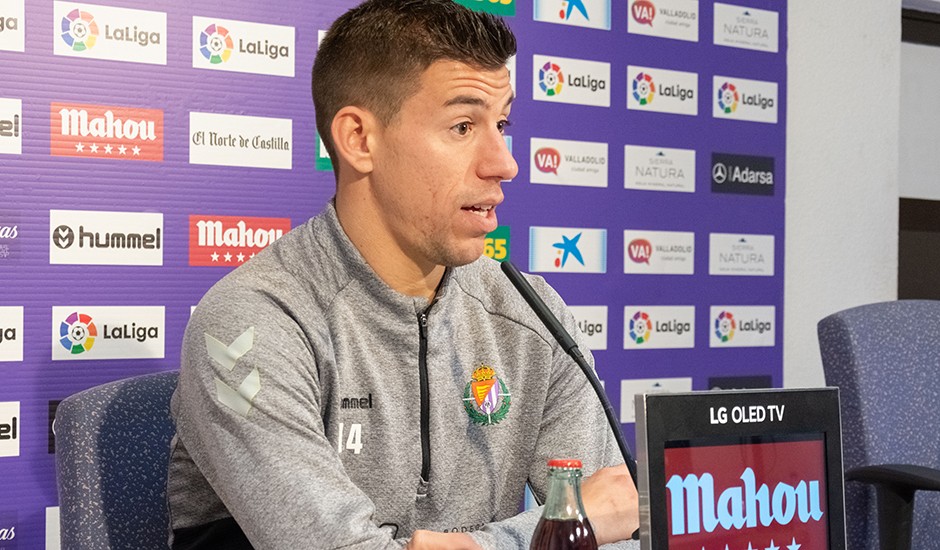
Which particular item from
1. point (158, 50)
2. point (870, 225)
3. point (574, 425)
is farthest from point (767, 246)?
point (158, 50)

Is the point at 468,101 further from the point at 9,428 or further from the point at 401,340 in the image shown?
the point at 9,428

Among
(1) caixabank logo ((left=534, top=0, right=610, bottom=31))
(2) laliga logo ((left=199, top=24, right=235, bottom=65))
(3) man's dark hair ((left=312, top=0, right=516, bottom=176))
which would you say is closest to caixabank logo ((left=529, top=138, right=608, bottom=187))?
(1) caixabank logo ((left=534, top=0, right=610, bottom=31))

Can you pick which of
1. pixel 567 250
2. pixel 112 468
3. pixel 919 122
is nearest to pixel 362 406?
pixel 112 468

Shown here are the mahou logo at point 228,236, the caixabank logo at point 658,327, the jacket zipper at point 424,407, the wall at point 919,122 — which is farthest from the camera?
the wall at point 919,122

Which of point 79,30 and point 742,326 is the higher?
point 79,30

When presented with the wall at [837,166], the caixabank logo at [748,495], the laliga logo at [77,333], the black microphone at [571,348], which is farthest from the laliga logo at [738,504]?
the wall at [837,166]

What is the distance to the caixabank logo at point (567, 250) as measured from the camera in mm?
2283

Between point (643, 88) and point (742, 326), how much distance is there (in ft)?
2.56

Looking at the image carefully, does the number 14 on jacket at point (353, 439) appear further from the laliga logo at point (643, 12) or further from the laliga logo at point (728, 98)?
the laliga logo at point (728, 98)

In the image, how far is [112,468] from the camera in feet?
3.35

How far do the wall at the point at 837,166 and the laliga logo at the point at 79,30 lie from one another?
6.71 ft

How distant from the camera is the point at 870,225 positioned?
2.88 m

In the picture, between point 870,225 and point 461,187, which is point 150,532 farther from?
point 870,225

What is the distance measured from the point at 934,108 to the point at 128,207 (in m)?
2.97
